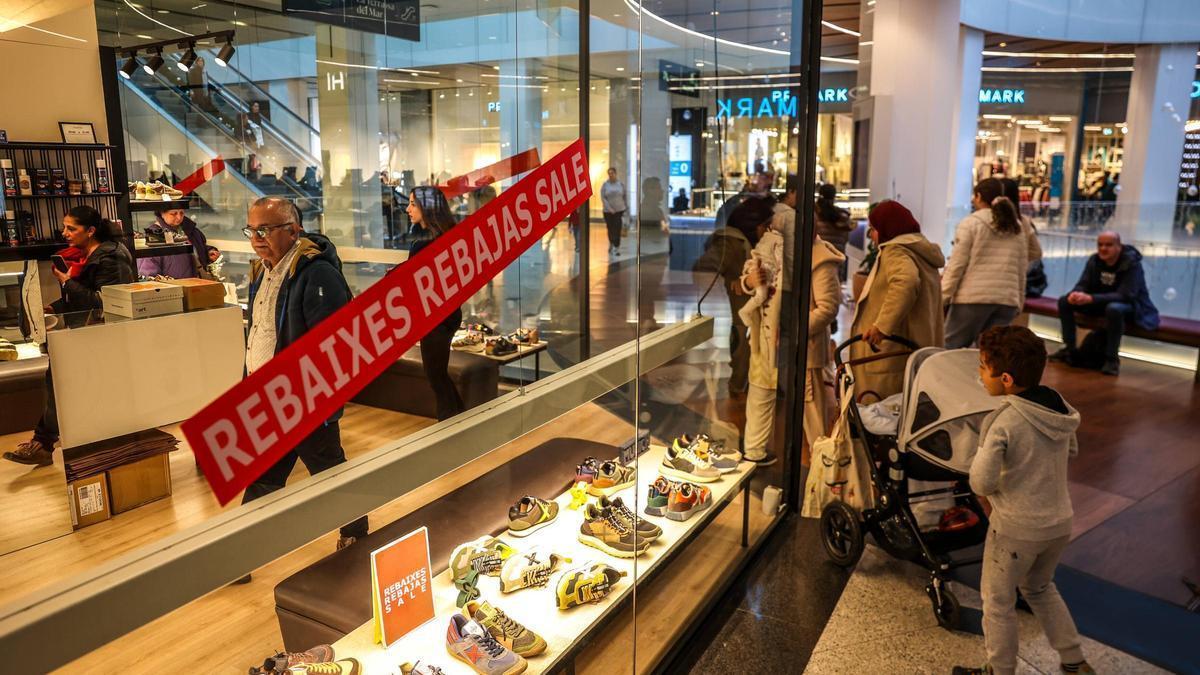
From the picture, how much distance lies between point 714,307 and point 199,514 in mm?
2807

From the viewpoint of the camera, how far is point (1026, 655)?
300 centimetres

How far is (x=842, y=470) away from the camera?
3.72 meters

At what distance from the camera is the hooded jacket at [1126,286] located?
23.7 ft

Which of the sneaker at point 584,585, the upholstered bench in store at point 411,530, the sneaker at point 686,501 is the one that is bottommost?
the sneaker at point 686,501

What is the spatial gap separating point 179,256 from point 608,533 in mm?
1662

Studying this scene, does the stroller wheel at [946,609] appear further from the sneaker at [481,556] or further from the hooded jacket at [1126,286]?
the hooded jacket at [1126,286]

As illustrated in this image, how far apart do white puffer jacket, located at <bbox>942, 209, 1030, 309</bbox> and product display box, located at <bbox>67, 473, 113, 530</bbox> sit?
5167mm

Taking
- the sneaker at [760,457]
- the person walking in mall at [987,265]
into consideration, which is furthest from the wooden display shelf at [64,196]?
the person walking in mall at [987,265]

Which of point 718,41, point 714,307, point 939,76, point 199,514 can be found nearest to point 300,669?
point 199,514

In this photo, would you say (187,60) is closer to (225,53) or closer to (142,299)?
(225,53)

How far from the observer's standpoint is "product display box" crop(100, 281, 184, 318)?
1366 millimetres

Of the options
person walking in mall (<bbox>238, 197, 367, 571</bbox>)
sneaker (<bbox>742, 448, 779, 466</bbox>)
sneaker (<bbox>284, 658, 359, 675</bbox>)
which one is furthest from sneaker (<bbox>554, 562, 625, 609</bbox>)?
sneaker (<bbox>742, 448, 779, 466</bbox>)

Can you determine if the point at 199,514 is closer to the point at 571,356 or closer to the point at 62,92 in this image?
the point at 62,92

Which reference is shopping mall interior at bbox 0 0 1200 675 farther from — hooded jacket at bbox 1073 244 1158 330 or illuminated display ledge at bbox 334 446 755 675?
hooded jacket at bbox 1073 244 1158 330
